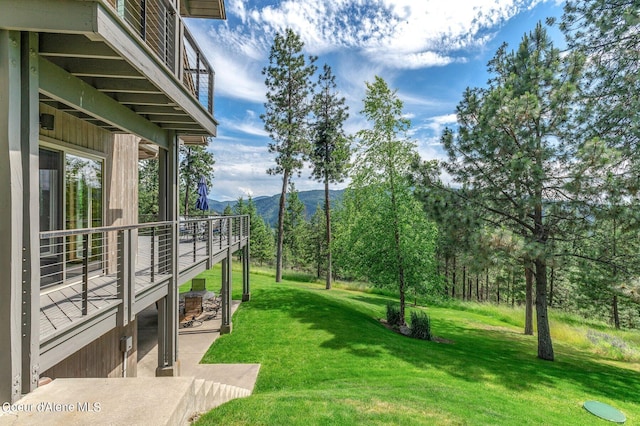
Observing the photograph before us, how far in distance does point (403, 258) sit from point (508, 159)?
5015mm

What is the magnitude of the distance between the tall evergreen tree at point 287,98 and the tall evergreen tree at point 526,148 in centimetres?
1017

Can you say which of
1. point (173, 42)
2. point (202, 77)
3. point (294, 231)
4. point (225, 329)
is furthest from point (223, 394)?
point (294, 231)

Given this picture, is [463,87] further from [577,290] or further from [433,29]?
[577,290]

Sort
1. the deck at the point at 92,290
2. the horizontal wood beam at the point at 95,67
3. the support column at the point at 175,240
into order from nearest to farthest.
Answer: the deck at the point at 92,290 → the horizontal wood beam at the point at 95,67 → the support column at the point at 175,240

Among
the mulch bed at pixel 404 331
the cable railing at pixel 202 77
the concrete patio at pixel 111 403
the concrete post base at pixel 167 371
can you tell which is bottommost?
the mulch bed at pixel 404 331

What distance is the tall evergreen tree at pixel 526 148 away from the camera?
30.3 feet

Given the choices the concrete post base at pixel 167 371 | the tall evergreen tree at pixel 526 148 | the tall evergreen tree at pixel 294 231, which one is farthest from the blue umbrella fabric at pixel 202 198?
the tall evergreen tree at pixel 294 231

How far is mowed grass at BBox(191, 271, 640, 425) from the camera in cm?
474

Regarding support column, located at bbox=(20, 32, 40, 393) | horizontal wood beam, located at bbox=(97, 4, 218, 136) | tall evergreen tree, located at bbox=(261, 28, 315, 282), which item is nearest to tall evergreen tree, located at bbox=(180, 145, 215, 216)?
tall evergreen tree, located at bbox=(261, 28, 315, 282)

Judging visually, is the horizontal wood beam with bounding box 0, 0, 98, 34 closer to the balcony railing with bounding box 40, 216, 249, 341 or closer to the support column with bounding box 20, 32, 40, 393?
the support column with bounding box 20, 32, 40, 393

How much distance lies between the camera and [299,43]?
1909 centimetres

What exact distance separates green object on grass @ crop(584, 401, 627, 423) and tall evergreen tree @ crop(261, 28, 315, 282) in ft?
52.8

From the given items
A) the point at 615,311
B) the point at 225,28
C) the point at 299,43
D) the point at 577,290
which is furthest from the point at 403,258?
the point at 615,311

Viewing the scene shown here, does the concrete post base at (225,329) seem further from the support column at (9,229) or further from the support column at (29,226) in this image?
the support column at (9,229)
